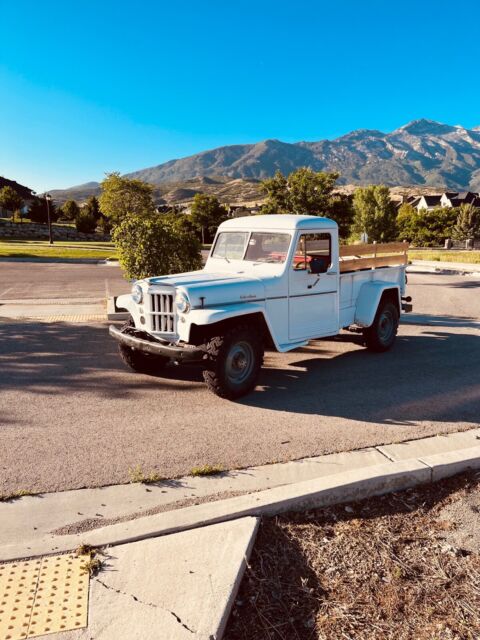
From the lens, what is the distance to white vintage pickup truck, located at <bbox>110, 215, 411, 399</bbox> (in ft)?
19.3

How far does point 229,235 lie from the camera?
7.78 meters

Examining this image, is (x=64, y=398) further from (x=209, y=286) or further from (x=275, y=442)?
(x=275, y=442)

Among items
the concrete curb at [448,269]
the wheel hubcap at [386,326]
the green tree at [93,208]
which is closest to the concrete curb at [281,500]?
the wheel hubcap at [386,326]

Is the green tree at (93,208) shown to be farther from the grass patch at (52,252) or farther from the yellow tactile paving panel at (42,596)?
the yellow tactile paving panel at (42,596)

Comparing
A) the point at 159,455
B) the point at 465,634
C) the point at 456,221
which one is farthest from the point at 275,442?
the point at 456,221

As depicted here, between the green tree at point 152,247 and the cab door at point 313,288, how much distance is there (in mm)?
5085

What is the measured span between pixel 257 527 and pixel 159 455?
1458 millimetres

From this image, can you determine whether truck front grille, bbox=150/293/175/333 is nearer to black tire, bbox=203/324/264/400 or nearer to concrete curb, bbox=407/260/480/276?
black tire, bbox=203/324/264/400

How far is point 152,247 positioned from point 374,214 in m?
40.0

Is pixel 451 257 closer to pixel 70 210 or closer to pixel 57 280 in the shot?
pixel 57 280

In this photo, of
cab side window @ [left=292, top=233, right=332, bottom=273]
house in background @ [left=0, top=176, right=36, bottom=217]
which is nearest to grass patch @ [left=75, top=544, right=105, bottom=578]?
cab side window @ [left=292, top=233, right=332, bottom=273]

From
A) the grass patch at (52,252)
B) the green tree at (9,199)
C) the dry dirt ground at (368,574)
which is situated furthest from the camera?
the green tree at (9,199)

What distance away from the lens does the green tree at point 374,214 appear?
4719 cm

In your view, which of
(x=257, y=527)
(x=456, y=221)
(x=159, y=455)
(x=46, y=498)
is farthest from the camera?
(x=456, y=221)
